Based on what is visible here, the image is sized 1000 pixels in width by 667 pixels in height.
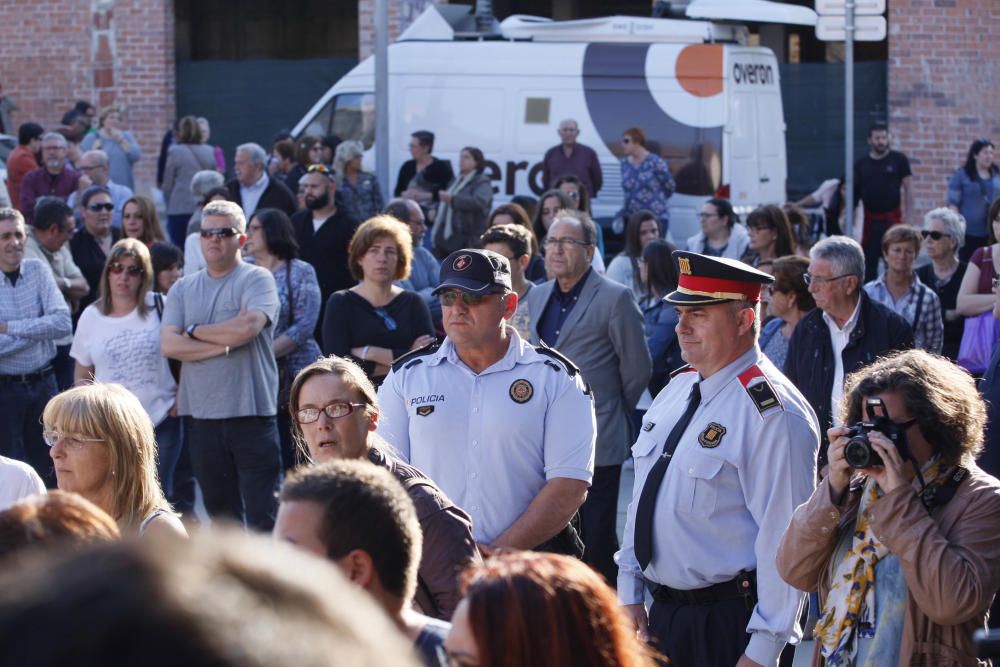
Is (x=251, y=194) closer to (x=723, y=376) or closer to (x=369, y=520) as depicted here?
(x=723, y=376)

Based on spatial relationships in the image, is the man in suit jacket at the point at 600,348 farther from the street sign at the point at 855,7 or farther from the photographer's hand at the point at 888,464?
the street sign at the point at 855,7

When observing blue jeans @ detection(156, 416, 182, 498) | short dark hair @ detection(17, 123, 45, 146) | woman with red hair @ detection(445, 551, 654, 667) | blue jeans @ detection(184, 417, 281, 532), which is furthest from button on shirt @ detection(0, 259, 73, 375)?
short dark hair @ detection(17, 123, 45, 146)

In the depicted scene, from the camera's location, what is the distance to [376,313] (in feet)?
23.8

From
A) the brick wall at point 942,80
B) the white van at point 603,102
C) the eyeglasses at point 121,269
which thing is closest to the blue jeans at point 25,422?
the eyeglasses at point 121,269

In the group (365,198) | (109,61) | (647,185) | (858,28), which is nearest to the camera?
(858,28)

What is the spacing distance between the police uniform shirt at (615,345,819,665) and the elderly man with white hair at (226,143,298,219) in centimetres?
792

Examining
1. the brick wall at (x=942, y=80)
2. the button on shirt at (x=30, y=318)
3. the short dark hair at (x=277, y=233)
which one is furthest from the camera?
the brick wall at (x=942, y=80)

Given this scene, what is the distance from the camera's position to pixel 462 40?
15.3 m

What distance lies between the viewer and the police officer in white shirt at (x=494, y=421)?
14.8 feet

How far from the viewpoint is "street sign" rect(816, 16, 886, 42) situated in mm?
11578

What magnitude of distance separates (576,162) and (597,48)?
1.52 metres

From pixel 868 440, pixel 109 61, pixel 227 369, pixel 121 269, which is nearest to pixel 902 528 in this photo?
pixel 868 440

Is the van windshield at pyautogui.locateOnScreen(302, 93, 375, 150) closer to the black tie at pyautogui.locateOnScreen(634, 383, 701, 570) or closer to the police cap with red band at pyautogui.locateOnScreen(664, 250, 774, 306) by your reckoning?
the police cap with red band at pyautogui.locateOnScreen(664, 250, 774, 306)

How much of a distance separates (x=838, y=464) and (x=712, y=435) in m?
0.52
